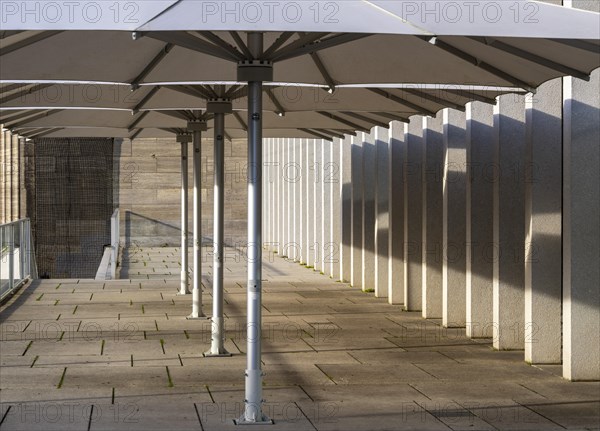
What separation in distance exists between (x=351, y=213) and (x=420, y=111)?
31.2 feet

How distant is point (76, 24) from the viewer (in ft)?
22.6

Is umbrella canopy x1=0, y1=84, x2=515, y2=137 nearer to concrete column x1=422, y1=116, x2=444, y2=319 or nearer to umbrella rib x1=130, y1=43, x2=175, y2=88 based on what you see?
concrete column x1=422, y1=116, x2=444, y2=319

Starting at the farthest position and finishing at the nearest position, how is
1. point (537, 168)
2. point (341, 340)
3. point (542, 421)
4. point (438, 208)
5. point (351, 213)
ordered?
point (351, 213), point (438, 208), point (341, 340), point (537, 168), point (542, 421)

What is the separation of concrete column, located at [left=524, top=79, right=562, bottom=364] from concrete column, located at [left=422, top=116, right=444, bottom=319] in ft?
13.6

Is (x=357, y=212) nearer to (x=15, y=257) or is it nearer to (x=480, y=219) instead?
(x=15, y=257)

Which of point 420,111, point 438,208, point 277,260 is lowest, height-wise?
point 277,260

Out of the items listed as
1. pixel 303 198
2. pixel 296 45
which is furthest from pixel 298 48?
pixel 303 198

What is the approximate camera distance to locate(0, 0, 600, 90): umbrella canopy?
23.2 ft

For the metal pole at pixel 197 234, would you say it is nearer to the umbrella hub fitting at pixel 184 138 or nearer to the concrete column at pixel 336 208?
the umbrella hub fitting at pixel 184 138

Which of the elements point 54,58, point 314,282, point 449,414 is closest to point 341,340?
point 449,414

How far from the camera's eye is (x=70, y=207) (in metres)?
40.1

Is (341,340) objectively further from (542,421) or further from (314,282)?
(314,282)

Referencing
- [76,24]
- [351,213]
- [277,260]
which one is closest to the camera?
[76,24]

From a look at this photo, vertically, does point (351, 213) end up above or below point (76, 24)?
below
